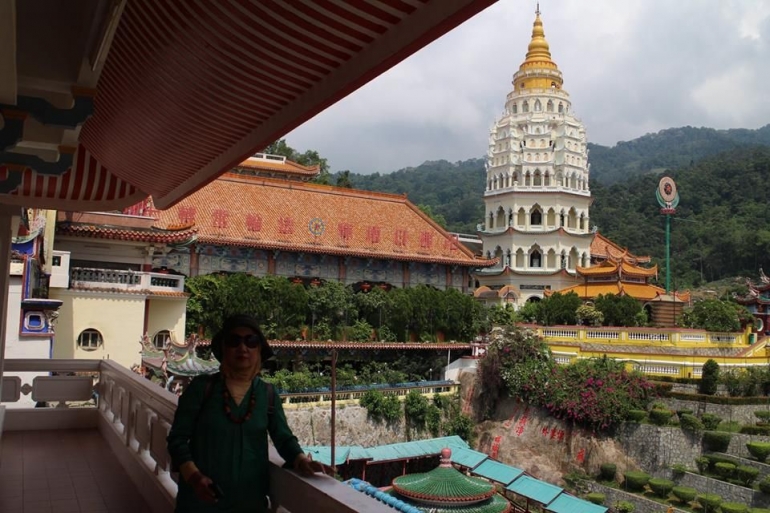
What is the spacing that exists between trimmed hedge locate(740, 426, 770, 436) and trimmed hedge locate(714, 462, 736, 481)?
6.31 ft

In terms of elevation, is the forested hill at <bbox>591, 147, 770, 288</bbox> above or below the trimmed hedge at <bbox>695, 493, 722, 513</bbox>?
above

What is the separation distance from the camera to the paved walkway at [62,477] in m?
5.07

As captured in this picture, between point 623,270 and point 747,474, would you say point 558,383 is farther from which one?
point 623,270

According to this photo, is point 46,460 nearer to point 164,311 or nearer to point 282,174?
point 164,311

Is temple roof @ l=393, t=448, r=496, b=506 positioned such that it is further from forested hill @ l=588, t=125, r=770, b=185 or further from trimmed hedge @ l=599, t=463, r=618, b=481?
forested hill @ l=588, t=125, r=770, b=185

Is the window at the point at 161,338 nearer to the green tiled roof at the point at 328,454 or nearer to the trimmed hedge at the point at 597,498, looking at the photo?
the green tiled roof at the point at 328,454

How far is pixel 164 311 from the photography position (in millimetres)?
21047

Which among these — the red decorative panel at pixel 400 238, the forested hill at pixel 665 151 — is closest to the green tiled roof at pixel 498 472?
the red decorative panel at pixel 400 238

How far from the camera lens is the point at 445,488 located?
1570 cm

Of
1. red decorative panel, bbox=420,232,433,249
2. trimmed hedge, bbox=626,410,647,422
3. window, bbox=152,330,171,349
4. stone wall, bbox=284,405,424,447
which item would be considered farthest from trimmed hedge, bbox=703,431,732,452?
window, bbox=152,330,171,349

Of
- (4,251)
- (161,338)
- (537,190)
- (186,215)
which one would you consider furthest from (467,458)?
(537,190)

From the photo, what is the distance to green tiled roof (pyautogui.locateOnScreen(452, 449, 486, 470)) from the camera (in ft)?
65.1

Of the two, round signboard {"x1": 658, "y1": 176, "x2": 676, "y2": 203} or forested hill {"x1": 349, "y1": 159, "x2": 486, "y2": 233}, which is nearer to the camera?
round signboard {"x1": 658, "y1": 176, "x2": 676, "y2": 203}

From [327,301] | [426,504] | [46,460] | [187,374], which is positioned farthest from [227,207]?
[46,460]
